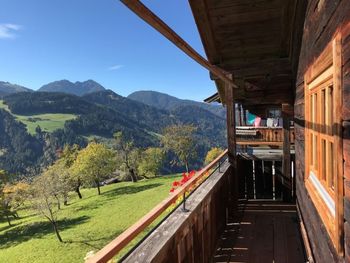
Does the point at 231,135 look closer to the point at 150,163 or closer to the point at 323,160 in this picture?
the point at 323,160

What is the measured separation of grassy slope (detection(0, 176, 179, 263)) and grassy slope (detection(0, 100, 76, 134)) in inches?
5129

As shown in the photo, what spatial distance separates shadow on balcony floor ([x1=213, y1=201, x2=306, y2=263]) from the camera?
14.3 ft

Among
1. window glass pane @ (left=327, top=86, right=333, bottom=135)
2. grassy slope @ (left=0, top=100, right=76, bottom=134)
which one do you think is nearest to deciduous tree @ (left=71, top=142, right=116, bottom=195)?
window glass pane @ (left=327, top=86, right=333, bottom=135)

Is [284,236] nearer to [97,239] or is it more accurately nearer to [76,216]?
[97,239]

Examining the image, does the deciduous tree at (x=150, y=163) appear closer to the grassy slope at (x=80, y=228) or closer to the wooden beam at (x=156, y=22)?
the grassy slope at (x=80, y=228)

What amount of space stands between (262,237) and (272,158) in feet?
8.29

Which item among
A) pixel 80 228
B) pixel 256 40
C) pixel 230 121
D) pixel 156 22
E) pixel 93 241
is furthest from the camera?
pixel 80 228

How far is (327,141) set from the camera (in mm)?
2576

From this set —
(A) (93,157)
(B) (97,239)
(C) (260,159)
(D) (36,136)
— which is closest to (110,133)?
(D) (36,136)

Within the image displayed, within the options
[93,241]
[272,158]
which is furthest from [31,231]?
[272,158]

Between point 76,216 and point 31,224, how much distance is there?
5469 mm

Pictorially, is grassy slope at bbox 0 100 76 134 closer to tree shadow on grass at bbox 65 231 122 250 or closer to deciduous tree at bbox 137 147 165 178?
deciduous tree at bbox 137 147 165 178

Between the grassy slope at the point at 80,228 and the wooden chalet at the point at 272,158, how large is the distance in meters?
22.9

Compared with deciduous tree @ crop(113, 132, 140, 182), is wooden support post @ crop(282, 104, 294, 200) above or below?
above
